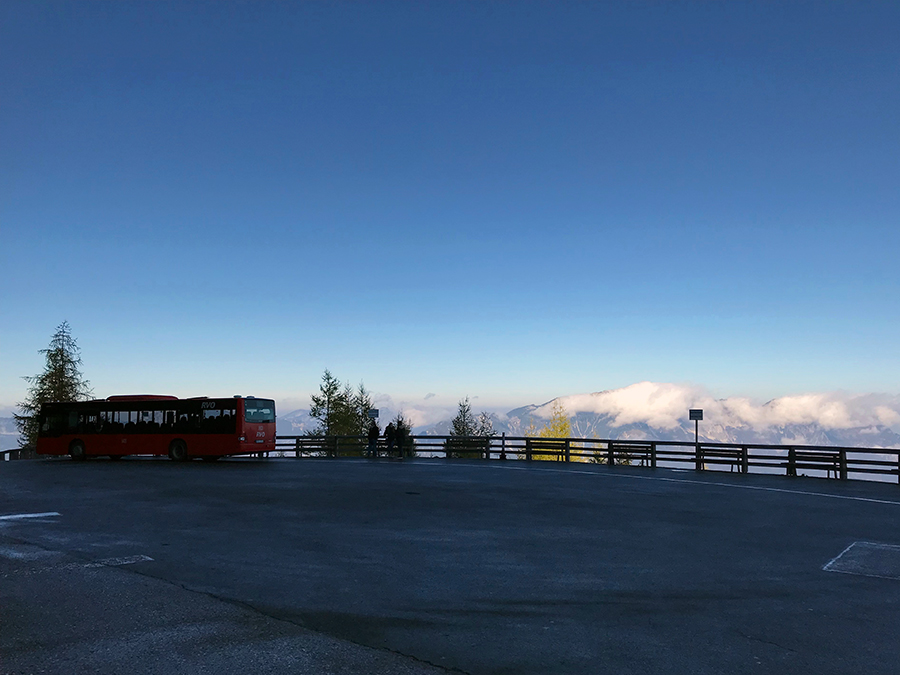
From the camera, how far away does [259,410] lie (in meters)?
32.3

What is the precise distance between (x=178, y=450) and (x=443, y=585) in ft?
88.6

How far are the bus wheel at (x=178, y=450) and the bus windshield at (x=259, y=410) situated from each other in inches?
135

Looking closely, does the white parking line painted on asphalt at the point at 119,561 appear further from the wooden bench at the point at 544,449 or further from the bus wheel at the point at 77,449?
the bus wheel at the point at 77,449

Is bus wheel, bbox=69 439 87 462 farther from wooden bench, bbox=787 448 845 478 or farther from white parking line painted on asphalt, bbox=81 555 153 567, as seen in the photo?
wooden bench, bbox=787 448 845 478

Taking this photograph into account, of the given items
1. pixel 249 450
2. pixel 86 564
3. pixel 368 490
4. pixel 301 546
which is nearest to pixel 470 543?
pixel 301 546

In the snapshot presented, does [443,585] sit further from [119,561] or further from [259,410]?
[259,410]

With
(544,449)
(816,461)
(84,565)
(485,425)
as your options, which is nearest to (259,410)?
(544,449)

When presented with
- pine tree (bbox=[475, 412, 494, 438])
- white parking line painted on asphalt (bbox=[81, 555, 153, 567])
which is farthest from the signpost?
pine tree (bbox=[475, 412, 494, 438])

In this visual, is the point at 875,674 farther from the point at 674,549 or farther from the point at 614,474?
the point at 614,474

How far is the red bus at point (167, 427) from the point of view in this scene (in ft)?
104

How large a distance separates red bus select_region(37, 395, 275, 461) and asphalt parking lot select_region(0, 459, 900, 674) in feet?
46.7

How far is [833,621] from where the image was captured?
7.08m

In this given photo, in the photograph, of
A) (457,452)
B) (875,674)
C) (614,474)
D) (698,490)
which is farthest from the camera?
(457,452)

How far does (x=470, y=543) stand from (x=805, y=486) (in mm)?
14922
